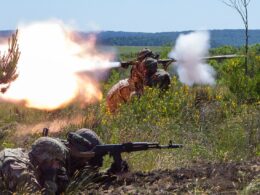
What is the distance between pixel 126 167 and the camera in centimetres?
982

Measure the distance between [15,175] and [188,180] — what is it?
2282 mm

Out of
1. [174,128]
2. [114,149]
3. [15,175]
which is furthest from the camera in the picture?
[174,128]

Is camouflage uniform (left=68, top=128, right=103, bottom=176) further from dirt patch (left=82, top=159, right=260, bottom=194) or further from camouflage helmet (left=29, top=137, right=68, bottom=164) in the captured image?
camouflage helmet (left=29, top=137, right=68, bottom=164)

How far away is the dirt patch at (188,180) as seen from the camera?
8.64m

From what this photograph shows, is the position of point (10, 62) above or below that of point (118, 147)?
above

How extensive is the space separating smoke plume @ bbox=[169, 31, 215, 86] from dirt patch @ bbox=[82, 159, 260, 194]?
488 inches

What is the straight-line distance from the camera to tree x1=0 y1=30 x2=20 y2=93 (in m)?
12.3

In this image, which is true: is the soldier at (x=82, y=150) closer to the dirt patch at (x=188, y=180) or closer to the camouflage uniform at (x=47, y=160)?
the dirt patch at (x=188, y=180)

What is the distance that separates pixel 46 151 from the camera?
27.6 feet

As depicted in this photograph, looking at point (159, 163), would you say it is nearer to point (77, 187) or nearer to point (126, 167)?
point (126, 167)

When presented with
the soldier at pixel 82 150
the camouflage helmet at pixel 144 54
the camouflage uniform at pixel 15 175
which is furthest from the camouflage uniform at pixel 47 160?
the camouflage helmet at pixel 144 54

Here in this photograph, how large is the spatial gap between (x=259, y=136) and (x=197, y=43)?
35.7 feet

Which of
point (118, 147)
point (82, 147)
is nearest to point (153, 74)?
point (118, 147)

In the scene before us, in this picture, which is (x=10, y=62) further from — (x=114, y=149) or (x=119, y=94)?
(x=119, y=94)
